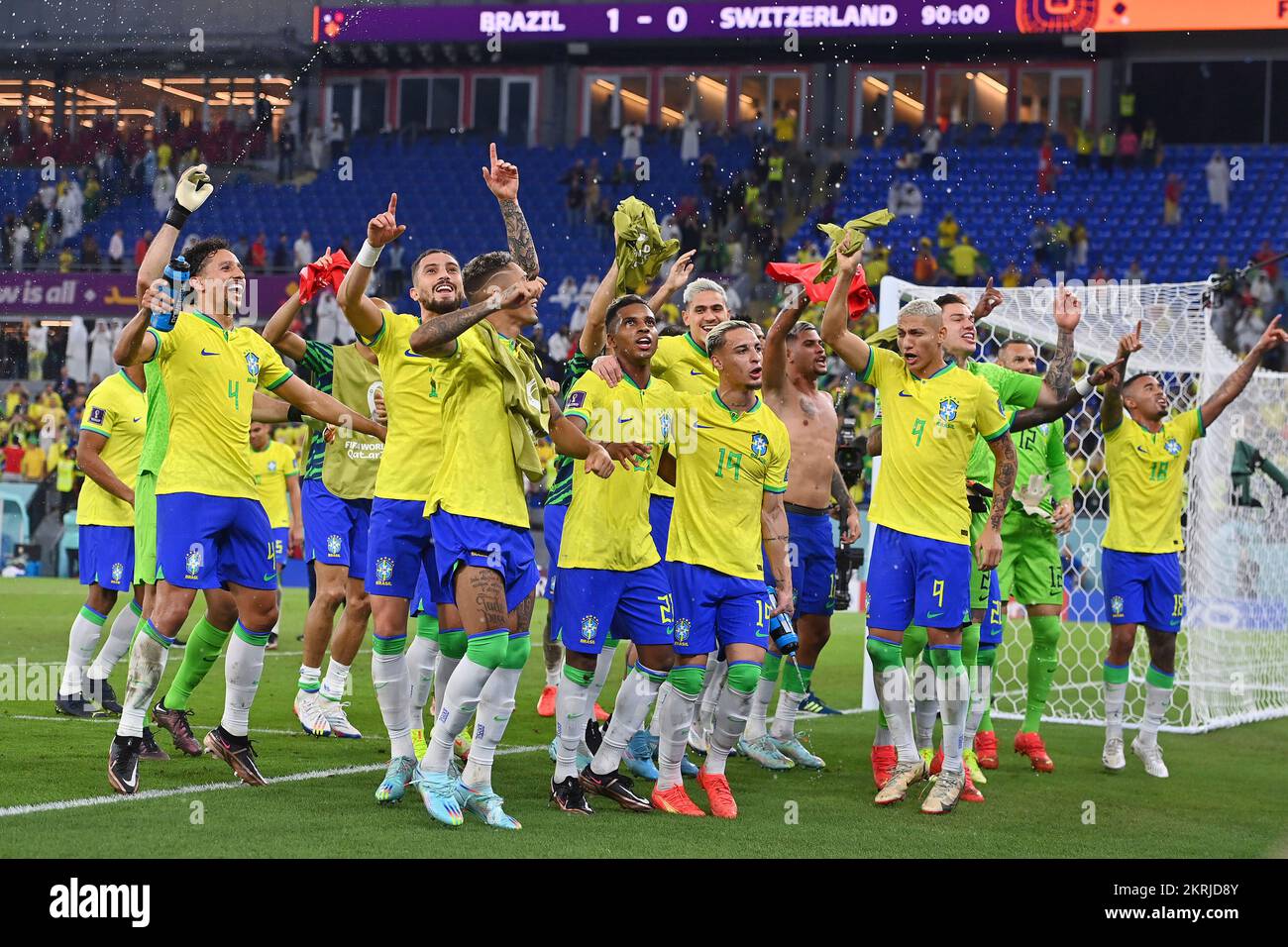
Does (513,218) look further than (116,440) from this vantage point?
No

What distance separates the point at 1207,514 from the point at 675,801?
6698 mm

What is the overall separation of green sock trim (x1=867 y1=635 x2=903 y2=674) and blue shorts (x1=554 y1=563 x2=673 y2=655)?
1229 mm

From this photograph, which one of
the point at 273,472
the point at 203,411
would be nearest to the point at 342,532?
the point at 203,411

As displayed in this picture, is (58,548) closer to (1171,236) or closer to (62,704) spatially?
(62,704)

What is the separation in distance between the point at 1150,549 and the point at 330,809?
207 inches

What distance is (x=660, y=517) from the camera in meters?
7.69

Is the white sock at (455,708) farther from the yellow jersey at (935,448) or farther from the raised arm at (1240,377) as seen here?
the raised arm at (1240,377)

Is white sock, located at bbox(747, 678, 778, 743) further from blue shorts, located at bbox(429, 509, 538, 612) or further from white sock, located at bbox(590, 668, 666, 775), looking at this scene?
blue shorts, located at bbox(429, 509, 538, 612)

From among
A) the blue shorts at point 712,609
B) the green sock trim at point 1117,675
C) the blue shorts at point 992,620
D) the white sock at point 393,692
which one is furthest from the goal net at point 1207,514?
the white sock at point 393,692

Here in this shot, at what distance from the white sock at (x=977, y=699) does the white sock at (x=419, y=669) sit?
292cm

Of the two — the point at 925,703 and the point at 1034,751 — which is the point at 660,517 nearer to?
the point at 925,703

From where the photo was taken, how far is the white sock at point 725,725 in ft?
23.4
